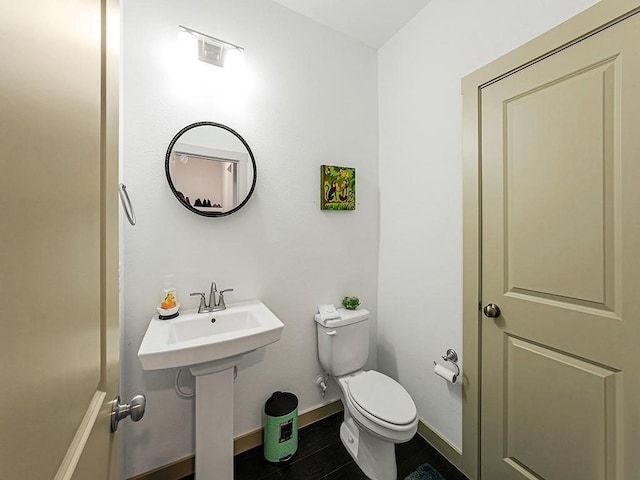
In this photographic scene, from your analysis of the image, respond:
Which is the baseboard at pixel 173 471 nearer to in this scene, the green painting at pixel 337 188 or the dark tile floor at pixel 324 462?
the dark tile floor at pixel 324 462

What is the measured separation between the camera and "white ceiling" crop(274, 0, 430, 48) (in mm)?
1627

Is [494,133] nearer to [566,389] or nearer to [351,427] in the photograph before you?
[566,389]

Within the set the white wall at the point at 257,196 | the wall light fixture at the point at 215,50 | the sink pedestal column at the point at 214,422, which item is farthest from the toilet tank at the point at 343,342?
the wall light fixture at the point at 215,50

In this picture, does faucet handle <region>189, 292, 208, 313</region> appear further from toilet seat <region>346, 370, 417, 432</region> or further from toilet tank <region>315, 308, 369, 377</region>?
toilet seat <region>346, 370, 417, 432</region>

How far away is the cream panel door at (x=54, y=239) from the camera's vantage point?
237 millimetres

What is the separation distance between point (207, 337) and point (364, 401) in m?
0.85

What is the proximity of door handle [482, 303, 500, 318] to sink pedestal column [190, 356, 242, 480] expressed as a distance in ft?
3.96

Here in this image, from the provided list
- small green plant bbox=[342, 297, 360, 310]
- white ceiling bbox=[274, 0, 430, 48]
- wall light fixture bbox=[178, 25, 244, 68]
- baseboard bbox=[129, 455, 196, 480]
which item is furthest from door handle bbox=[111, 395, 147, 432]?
white ceiling bbox=[274, 0, 430, 48]

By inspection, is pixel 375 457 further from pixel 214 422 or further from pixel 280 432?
pixel 214 422

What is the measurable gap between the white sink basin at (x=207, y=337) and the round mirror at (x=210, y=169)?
0.55 meters

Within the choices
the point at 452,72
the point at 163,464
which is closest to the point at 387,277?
the point at 452,72

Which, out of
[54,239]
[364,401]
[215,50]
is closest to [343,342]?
[364,401]

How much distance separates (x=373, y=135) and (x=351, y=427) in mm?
1969

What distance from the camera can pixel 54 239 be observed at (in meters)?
0.32
